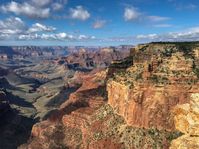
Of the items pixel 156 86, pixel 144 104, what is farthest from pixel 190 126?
pixel 144 104

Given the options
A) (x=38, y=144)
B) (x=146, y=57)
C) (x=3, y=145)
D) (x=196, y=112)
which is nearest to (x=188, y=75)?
(x=146, y=57)

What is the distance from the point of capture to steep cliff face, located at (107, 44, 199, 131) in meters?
106

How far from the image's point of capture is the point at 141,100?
4390 inches

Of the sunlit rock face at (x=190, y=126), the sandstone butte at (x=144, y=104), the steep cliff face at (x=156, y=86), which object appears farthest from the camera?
the steep cliff face at (x=156, y=86)

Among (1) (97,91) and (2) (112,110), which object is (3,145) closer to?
(1) (97,91)

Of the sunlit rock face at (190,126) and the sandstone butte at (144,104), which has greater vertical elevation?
the sunlit rock face at (190,126)

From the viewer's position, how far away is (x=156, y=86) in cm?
10912

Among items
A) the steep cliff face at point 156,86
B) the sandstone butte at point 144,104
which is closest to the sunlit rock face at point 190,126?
the sandstone butte at point 144,104

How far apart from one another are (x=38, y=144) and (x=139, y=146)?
52278 mm

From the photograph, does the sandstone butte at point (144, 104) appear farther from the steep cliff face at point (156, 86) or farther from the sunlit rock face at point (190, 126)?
the sunlit rock face at point (190, 126)

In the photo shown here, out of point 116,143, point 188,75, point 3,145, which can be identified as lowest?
point 3,145

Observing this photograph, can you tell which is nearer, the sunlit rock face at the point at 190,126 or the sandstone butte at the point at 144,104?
the sunlit rock face at the point at 190,126

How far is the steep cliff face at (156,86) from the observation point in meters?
106

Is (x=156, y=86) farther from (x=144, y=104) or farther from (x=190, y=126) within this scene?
(x=190, y=126)
